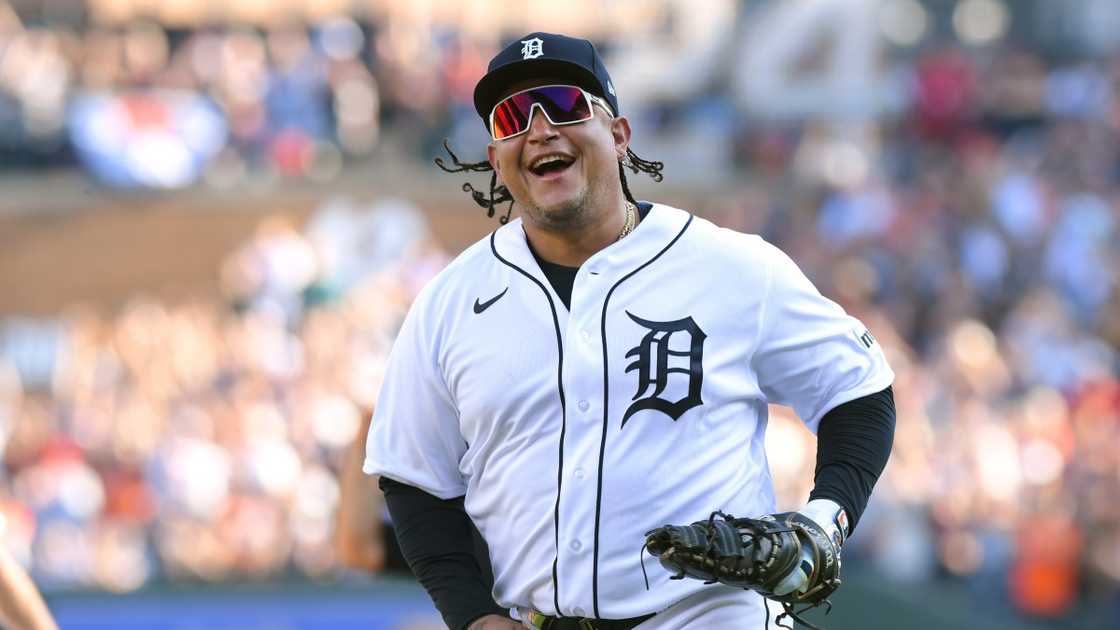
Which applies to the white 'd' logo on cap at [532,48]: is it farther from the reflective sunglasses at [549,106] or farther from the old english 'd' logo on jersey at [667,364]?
the old english 'd' logo on jersey at [667,364]

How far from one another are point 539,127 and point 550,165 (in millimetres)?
91

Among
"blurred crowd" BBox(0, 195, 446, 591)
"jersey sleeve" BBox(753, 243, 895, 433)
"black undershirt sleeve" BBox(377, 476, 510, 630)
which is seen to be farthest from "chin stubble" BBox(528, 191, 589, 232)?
"blurred crowd" BBox(0, 195, 446, 591)

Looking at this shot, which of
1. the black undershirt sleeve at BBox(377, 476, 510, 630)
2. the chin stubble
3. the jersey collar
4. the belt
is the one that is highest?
the chin stubble

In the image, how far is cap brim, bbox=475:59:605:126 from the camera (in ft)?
12.4

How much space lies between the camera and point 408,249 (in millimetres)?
15680

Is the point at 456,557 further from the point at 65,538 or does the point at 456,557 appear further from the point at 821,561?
the point at 65,538

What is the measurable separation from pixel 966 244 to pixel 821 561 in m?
10.4

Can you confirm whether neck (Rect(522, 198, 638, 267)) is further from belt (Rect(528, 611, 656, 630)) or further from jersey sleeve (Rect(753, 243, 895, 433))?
belt (Rect(528, 611, 656, 630))

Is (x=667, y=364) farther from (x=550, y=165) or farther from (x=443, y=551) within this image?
(x=443, y=551)

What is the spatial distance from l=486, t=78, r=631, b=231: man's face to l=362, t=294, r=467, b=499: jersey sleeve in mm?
344

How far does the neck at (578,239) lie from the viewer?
385cm

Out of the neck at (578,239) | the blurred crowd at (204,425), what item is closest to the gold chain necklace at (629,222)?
the neck at (578,239)

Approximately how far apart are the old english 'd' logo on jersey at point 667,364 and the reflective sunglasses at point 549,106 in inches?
18.7

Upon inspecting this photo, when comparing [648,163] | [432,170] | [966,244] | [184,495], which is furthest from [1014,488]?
[432,170]
